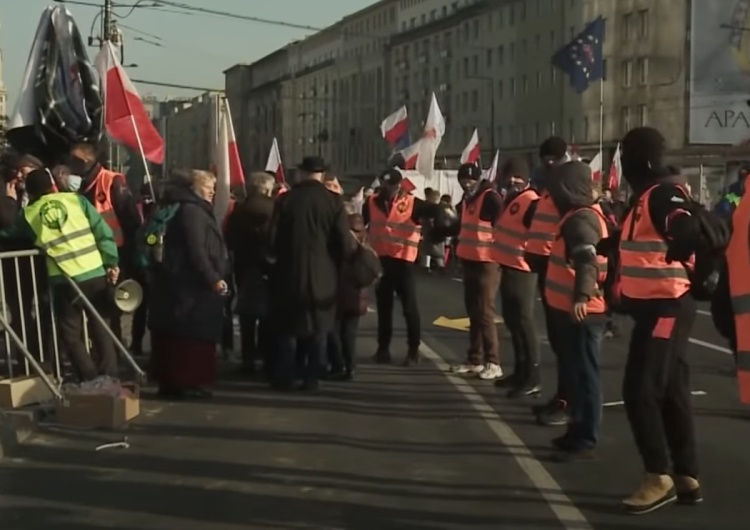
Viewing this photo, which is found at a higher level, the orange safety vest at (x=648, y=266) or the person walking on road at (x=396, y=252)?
the orange safety vest at (x=648, y=266)

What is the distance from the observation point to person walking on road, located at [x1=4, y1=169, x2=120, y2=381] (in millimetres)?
9969

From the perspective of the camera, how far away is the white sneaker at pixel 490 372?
12.0 metres

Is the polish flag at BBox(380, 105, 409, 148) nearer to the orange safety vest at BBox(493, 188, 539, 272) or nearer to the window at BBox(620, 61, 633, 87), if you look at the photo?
the orange safety vest at BBox(493, 188, 539, 272)

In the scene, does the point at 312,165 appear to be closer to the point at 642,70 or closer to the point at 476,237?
the point at 476,237

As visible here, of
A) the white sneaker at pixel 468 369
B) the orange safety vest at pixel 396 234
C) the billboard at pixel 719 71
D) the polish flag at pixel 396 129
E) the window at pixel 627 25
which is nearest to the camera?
the white sneaker at pixel 468 369

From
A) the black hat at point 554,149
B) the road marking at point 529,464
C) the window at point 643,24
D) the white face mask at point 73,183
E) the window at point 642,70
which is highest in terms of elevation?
the window at point 643,24

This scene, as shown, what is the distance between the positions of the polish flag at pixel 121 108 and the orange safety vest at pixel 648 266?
6.95m

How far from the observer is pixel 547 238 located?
9734mm

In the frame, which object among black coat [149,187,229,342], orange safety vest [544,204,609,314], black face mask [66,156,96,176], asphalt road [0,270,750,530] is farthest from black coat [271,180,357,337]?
orange safety vest [544,204,609,314]

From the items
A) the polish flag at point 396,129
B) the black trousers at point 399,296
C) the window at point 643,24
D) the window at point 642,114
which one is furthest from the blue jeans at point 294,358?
the window at point 643,24

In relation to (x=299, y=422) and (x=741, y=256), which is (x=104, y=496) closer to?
(x=299, y=422)

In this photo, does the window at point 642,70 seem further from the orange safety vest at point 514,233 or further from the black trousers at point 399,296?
the orange safety vest at point 514,233

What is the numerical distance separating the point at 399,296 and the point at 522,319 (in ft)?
8.09

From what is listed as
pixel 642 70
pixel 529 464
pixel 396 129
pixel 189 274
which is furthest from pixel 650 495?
pixel 642 70
